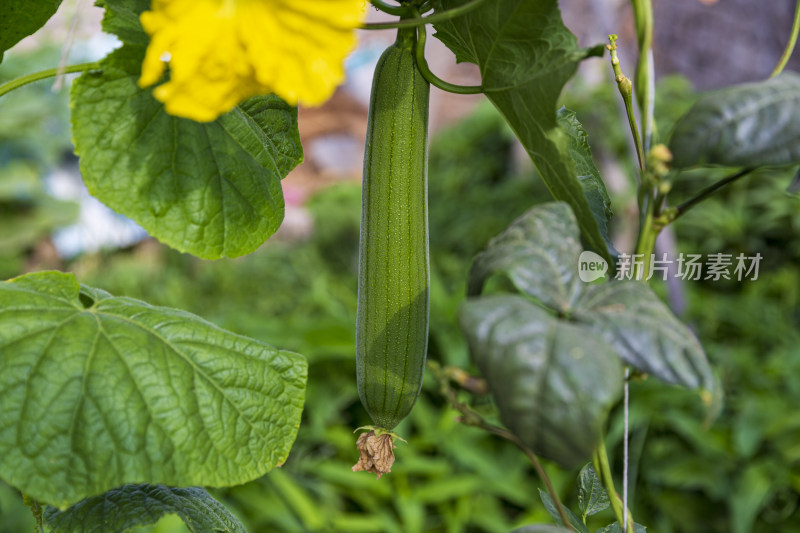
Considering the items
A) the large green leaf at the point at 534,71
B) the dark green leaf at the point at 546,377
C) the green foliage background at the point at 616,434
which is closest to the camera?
the dark green leaf at the point at 546,377

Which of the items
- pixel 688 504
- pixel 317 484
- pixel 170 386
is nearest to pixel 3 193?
pixel 317 484

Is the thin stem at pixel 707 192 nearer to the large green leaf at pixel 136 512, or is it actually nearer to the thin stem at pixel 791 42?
the thin stem at pixel 791 42

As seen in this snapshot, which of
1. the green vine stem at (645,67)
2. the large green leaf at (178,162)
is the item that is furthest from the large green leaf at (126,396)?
the green vine stem at (645,67)

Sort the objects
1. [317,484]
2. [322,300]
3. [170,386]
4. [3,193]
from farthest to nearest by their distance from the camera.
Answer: [3,193]
[322,300]
[317,484]
[170,386]

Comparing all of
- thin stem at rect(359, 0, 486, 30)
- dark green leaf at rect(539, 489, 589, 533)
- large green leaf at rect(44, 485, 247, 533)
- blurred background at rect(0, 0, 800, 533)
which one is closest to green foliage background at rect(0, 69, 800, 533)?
blurred background at rect(0, 0, 800, 533)

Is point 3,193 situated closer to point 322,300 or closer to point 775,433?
point 322,300

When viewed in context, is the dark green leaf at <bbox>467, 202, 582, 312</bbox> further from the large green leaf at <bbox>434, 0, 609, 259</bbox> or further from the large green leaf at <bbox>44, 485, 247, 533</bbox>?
the large green leaf at <bbox>44, 485, 247, 533</bbox>

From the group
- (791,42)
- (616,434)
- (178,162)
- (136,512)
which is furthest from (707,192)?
(616,434)
